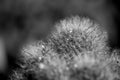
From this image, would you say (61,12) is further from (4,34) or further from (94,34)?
(94,34)

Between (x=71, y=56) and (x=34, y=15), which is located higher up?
(x=34, y=15)

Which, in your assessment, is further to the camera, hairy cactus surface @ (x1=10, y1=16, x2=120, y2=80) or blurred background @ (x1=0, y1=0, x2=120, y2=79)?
blurred background @ (x1=0, y1=0, x2=120, y2=79)

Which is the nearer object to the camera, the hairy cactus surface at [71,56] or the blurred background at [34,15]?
the hairy cactus surface at [71,56]

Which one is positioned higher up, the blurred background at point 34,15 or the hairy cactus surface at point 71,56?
the blurred background at point 34,15

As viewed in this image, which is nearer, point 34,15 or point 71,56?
point 71,56
